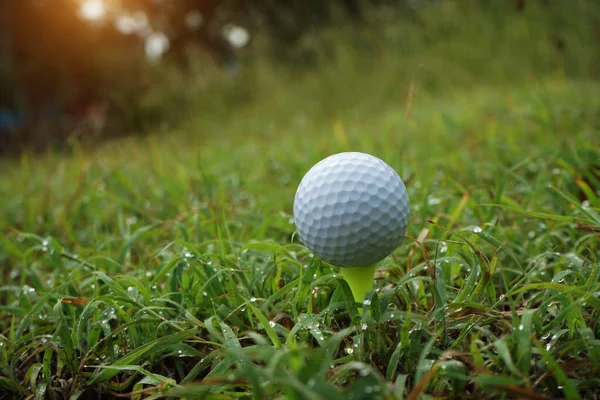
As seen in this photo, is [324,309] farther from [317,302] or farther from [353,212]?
[353,212]

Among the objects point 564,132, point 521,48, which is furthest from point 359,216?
point 521,48

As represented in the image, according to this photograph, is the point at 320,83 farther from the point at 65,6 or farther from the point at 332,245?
the point at 65,6

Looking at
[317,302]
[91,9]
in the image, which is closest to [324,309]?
[317,302]

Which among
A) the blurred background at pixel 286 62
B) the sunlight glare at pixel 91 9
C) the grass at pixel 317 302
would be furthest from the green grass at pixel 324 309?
the sunlight glare at pixel 91 9

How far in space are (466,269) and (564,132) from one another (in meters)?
1.81

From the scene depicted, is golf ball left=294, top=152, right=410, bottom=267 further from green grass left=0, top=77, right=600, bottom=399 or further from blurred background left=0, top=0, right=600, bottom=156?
blurred background left=0, top=0, right=600, bottom=156

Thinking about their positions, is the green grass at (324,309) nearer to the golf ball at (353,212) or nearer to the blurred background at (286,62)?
the golf ball at (353,212)

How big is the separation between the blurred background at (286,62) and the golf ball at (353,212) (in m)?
1.75

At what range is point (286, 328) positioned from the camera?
1.16m

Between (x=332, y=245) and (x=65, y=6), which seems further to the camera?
(x=65, y=6)

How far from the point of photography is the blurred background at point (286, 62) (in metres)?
4.54

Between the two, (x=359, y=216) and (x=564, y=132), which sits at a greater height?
(x=359, y=216)

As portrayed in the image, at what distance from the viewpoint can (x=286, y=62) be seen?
712 cm

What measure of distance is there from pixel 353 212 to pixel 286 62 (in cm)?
639
